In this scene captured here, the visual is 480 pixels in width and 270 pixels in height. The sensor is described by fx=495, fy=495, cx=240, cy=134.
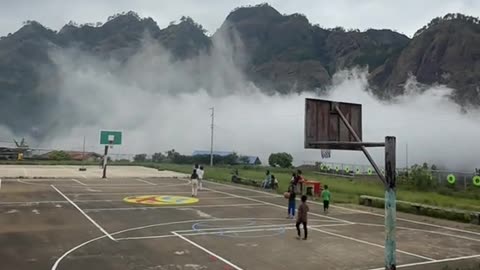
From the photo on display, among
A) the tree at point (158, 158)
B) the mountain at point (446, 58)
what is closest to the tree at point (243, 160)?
the tree at point (158, 158)

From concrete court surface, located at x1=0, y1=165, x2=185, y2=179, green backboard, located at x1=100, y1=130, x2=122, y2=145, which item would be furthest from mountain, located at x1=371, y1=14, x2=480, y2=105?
green backboard, located at x1=100, y1=130, x2=122, y2=145

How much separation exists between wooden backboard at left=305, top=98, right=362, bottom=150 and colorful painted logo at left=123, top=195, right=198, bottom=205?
1492 cm

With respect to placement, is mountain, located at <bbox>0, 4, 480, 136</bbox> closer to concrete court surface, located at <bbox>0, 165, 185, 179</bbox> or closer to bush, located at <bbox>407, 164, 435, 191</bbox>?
bush, located at <bbox>407, 164, 435, 191</bbox>

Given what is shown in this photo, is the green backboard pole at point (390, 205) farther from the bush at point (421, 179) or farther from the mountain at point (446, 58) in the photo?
the mountain at point (446, 58)

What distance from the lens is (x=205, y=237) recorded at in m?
15.9

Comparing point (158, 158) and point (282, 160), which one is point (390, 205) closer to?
point (282, 160)

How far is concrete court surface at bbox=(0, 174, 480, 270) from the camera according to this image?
496 inches

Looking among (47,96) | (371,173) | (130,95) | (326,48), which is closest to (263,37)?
(326,48)

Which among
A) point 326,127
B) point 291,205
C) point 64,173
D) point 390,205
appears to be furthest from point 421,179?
point 64,173

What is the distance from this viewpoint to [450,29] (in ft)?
292

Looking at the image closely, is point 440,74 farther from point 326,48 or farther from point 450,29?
point 326,48

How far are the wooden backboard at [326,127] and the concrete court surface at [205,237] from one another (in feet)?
10.5

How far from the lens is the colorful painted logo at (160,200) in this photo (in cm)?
2550

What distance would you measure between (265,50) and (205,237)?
13072 centimetres
